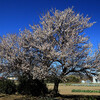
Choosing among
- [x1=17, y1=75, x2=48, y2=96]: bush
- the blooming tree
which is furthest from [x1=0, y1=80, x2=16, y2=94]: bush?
the blooming tree

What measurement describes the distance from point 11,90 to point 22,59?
4.79 meters

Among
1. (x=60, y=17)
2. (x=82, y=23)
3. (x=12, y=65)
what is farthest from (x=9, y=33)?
(x=82, y=23)

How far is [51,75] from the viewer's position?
12.1 metres

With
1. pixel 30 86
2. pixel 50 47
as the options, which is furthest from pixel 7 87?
pixel 50 47

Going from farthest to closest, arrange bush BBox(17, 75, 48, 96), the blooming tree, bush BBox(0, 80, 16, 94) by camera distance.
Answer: bush BBox(0, 80, 16, 94)
bush BBox(17, 75, 48, 96)
the blooming tree

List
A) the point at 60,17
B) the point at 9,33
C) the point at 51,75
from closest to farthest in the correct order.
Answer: the point at 51,75 → the point at 60,17 → the point at 9,33

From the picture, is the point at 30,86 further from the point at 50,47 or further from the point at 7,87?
the point at 50,47

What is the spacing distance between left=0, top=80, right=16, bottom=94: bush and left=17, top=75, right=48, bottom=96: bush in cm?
65

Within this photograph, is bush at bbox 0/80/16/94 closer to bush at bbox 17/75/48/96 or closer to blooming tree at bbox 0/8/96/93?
bush at bbox 17/75/48/96

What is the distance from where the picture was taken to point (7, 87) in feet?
50.8

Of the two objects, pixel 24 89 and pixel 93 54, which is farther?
pixel 24 89

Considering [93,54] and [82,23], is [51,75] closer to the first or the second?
[93,54]

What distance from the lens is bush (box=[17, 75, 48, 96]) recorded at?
14.8m

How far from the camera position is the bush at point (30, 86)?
14836 mm
